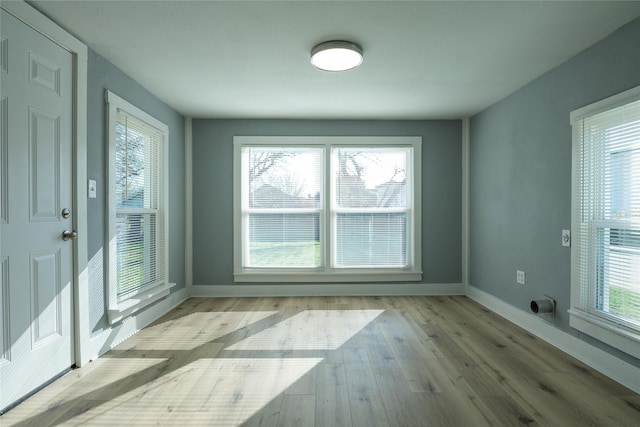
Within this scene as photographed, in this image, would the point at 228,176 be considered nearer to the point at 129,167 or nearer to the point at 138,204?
the point at 138,204

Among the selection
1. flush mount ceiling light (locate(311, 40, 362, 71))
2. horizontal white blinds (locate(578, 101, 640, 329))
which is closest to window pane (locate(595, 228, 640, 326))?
horizontal white blinds (locate(578, 101, 640, 329))

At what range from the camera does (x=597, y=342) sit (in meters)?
2.48

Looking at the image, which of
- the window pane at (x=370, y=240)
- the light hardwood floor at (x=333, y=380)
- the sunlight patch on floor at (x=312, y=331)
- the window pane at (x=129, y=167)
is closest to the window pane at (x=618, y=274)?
the light hardwood floor at (x=333, y=380)

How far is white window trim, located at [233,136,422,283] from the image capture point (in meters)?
4.57

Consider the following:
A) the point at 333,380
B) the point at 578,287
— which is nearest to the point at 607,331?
the point at 578,287

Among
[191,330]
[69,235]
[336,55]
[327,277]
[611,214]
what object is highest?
[336,55]

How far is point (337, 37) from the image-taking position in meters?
2.46

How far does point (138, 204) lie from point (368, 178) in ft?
8.91

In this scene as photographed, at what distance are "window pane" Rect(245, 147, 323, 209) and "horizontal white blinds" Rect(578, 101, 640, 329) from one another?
112 inches

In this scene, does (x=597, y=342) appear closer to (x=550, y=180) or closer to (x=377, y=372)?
(x=550, y=180)

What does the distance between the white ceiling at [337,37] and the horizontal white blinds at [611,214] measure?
65 centimetres

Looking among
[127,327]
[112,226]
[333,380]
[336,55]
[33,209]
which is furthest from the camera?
[127,327]

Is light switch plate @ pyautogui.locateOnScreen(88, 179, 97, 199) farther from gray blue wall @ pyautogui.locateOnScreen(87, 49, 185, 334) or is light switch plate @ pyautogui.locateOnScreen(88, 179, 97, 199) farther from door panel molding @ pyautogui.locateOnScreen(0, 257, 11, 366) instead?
door panel molding @ pyautogui.locateOnScreen(0, 257, 11, 366)

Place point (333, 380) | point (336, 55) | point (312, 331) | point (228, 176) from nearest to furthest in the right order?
point (333, 380) → point (336, 55) → point (312, 331) → point (228, 176)
